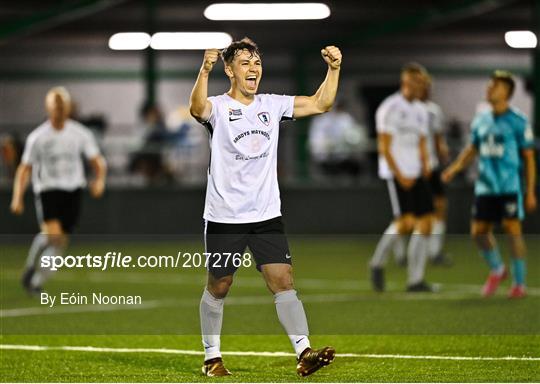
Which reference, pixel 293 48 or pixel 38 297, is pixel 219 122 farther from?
pixel 293 48

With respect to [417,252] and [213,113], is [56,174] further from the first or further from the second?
[213,113]

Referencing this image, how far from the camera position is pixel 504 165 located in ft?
45.5

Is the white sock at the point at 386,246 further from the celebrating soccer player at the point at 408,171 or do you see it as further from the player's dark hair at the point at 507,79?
the player's dark hair at the point at 507,79

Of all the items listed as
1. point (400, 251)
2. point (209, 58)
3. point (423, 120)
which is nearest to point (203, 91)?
point (209, 58)

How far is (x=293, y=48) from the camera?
1215 inches

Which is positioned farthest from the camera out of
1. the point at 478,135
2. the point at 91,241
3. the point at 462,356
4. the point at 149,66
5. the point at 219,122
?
the point at 149,66

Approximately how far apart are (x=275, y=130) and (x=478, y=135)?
550 cm

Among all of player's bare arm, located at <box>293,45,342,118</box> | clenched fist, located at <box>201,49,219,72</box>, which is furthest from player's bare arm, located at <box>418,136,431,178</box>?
clenched fist, located at <box>201,49,219,72</box>

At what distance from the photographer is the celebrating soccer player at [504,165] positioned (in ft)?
45.3

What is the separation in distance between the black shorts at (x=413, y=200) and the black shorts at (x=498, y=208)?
84 centimetres

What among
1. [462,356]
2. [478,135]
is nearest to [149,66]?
[478,135]

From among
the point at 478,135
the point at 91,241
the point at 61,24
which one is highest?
the point at 61,24

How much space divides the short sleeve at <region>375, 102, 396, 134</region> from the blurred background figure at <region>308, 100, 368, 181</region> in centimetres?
957

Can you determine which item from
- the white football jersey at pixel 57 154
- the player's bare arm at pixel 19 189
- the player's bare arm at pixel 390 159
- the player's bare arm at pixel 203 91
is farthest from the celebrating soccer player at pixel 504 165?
the player's bare arm at pixel 203 91
